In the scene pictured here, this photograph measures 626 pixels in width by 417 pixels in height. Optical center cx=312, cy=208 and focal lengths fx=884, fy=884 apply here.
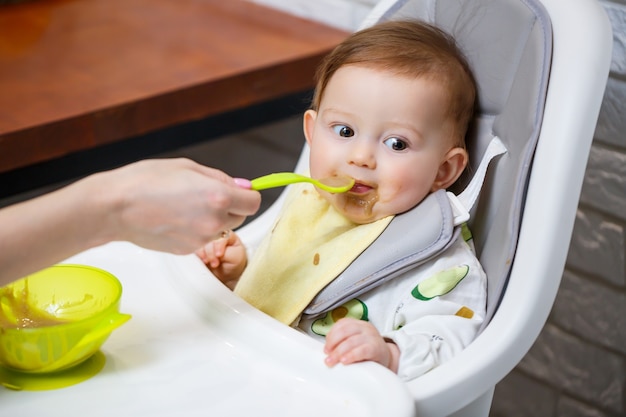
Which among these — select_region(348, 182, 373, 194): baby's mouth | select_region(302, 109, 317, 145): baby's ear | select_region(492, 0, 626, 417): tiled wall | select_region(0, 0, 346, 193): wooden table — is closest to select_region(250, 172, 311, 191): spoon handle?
select_region(348, 182, 373, 194): baby's mouth

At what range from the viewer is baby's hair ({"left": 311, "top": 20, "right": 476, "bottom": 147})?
40.4 inches

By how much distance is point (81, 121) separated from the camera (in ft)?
4.30

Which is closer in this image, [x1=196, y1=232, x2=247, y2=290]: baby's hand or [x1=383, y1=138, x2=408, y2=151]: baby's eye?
[x1=383, y1=138, x2=408, y2=151]: baby's eye

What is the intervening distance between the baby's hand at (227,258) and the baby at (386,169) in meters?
0.06

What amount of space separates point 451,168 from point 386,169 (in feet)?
0.33

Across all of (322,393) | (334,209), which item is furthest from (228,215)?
(334,209)

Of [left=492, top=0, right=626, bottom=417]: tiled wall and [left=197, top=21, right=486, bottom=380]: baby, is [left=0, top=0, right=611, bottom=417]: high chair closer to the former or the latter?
[left=197, top=21, right=486, bottom=380]: baby

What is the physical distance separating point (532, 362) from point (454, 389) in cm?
83

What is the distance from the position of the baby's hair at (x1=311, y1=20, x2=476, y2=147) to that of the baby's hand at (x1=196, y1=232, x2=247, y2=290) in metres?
0.25

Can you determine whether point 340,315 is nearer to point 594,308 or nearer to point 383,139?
point 383,139

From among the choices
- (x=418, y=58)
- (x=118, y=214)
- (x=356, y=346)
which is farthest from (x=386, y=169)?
(x=118, y=214)

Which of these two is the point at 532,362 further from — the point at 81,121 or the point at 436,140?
the point at 81,121

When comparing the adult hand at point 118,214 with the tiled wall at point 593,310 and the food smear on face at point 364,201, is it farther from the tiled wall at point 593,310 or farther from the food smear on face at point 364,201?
the tiled wall at point 593,310

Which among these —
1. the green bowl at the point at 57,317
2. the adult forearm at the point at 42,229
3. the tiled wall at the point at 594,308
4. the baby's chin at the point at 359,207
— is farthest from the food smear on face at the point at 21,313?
the tiled wall at the point at 594,308
